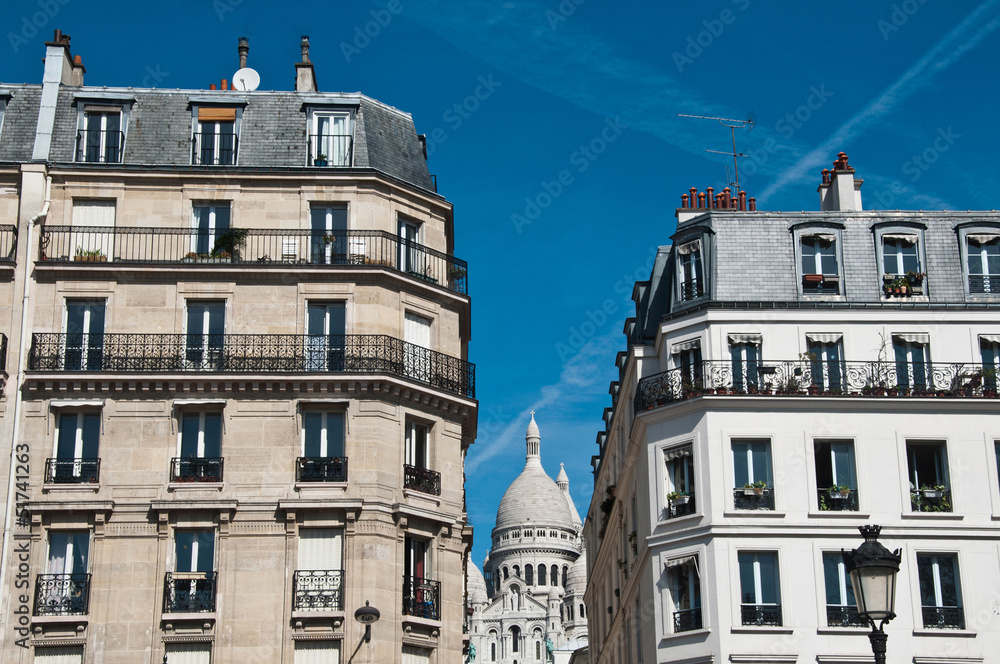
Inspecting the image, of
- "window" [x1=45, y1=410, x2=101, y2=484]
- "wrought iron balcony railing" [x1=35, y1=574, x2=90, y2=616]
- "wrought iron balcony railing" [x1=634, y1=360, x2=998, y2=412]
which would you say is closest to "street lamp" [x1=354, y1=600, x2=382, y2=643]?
"wrought iron balcony railing" [x1=35, y1=574, x2=90, y2=616]

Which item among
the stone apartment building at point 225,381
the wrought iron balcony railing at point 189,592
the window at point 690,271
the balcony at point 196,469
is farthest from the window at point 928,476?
the wrought iron balcony railing at point 189,592

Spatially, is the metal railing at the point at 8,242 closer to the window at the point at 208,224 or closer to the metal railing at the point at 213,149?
the window at the point at 208,224

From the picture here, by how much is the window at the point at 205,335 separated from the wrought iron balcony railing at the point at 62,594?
5520 millimetres

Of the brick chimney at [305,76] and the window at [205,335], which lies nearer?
the window at [205,335]

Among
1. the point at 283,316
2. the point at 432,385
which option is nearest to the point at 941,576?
the point at 432,385

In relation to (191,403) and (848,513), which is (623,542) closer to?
(848,513)

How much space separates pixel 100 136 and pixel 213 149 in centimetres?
288

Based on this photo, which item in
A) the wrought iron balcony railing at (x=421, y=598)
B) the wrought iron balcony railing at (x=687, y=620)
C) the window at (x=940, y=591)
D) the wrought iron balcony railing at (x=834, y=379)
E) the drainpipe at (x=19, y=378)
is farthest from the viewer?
the wrought iron balcony railing at (x=834, y=379)

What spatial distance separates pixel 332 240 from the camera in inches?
1442

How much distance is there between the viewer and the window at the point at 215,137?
37750mm

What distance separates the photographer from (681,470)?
36562mm

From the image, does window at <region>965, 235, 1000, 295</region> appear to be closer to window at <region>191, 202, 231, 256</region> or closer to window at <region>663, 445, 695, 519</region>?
window at <region>663, 445, 695, 519</region>

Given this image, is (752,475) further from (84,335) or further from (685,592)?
(84,335)

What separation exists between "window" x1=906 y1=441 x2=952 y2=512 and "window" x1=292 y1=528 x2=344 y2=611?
13643 millimetres
